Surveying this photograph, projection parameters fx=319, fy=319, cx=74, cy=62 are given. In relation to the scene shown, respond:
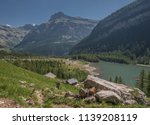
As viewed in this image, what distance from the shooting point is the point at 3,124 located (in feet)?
59.9

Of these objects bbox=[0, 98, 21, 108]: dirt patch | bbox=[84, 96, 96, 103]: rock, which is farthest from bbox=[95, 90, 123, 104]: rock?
bbox=[0, 98, 21, 108]: dirt patch

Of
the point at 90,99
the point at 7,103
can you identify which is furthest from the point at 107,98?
the point at 7,103

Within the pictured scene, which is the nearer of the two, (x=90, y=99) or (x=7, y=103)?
(x=7, y=103)

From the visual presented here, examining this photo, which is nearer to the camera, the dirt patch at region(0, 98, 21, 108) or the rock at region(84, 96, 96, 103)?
the dirt patch at region(0, 98, 21, 108)

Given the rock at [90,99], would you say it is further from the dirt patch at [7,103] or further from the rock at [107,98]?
the dirt patch at [7,103]

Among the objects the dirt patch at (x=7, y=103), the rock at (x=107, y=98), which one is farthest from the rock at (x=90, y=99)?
the dirt patch at (x=7, y=103)

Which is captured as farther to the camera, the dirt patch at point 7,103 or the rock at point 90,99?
the rock at point 90,99

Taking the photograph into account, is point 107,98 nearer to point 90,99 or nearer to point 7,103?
point 90,99

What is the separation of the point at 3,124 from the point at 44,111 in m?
2.72

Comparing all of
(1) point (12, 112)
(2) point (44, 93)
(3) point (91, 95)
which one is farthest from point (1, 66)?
(1) point (12, 112)

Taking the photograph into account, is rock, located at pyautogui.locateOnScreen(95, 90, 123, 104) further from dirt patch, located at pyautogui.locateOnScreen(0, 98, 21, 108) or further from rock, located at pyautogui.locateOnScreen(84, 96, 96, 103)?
dirt patch, located at pyautogui.locateOnScreen(0, 98, 21, 108)

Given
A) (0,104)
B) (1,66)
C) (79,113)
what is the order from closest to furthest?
(79,113) < (0,104) < (1,66)

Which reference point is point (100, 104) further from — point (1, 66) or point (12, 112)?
point (1, 66)

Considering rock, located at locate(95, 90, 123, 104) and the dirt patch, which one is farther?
rock, located at locate(95, 90, 123, 104)
